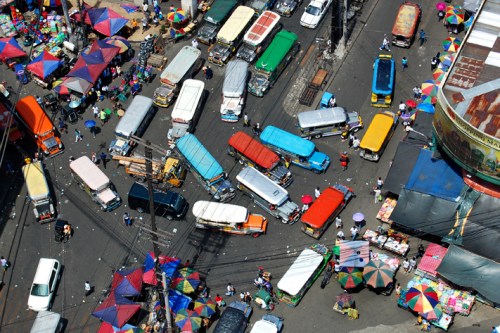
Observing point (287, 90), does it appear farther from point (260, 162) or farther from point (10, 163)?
point (10, 163)

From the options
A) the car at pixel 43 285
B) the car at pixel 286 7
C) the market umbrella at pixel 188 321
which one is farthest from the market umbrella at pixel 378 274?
the car at pixel 286 7

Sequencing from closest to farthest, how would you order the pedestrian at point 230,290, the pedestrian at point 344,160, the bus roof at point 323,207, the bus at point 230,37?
the pedestrian at point 230,290 < the bus roof at point 323,207 < the pedestrian at point 344,160 < the bus at point 230,37

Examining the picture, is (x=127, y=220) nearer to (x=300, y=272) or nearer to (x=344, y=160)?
(x=300, y=272)

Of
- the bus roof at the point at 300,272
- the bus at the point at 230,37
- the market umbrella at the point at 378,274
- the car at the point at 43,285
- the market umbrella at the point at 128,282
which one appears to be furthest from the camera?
the bus at the point at 230,37

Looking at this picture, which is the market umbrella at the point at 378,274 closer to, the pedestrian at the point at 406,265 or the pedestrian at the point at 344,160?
the pedestrian at the point at 406,265

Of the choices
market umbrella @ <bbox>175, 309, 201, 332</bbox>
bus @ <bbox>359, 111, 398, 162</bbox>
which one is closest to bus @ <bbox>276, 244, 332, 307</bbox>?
market umbrella @ <bbox>175, 309, 201, 332</bbox>

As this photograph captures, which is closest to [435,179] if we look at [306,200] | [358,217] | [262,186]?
[358,217]

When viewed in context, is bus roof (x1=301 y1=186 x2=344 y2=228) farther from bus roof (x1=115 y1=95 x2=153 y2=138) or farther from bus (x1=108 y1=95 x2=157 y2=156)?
bus roof (x1=115 y1=95 x2=153 y2=138)
